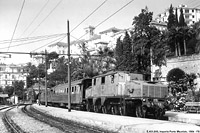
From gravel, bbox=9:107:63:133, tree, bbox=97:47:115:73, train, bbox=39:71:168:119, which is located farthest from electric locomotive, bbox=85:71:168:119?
tree, bbox=97:47:115:73

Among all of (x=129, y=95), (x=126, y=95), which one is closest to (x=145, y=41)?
(x=126, y=95)

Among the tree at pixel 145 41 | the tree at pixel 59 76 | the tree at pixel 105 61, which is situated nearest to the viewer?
the tree at pixel 105 61

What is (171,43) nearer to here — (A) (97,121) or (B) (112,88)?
(B) (112,88)

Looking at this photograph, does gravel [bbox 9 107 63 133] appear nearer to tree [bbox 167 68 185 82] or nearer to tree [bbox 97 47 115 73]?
tree [bbox 97 47 115 73]

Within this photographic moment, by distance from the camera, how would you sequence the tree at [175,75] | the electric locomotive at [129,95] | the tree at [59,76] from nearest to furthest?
the electric locomotive at [129,95] → the tree at [175,75] → the tree at [59,76]

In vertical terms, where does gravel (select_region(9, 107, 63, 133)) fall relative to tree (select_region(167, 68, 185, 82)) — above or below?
below

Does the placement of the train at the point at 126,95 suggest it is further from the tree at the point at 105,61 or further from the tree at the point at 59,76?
the tree at the point at 59,76

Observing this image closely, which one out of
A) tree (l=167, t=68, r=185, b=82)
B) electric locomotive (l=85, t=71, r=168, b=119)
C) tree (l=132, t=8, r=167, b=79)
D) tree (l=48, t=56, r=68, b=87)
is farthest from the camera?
tree (l=48, t=56, r=68, b=87)

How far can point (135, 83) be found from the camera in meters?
16.9

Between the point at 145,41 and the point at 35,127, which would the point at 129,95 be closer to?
the point at 35,127

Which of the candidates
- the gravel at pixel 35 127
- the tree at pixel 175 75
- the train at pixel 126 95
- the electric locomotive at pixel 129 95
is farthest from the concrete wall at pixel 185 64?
the gravel at pixel 35 127

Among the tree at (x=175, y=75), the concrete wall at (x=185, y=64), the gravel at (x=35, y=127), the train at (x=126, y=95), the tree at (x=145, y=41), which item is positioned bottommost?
the gravel at (x=35, y=127)

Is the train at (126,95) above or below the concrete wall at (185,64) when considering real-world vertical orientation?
below

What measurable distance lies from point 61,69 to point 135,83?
5786 cm
